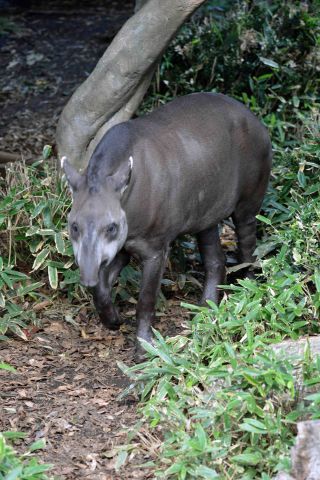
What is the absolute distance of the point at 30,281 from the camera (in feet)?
26.0

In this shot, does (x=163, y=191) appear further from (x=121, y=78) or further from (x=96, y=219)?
(x=121, y=78)

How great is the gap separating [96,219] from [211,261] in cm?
194

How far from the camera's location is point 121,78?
8.09 metres

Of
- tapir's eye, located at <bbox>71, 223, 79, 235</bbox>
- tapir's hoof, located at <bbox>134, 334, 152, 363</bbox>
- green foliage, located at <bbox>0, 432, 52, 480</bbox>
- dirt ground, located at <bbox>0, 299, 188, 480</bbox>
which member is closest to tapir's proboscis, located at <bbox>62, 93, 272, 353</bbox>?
tapir's eye, located at <bbox>71, 223, 79, 235</bbox>

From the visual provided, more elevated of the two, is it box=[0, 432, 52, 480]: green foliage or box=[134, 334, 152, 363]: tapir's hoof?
box=[0, 432, 52, 480]: green foliage

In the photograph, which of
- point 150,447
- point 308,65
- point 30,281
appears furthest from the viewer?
point 308,65

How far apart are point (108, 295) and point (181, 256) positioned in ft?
4.44

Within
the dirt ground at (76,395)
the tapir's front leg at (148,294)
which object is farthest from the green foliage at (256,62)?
the tapir's front leg at (148,294)

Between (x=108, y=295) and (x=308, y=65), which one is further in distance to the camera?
(x=308, y=65)

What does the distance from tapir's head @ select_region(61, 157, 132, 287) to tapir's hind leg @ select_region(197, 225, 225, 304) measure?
152 centimetres

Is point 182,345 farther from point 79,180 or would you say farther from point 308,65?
point 308,65

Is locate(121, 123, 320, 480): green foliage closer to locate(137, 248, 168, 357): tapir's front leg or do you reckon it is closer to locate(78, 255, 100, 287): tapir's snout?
locate(137, 248, 168, 357): tapir's front leg

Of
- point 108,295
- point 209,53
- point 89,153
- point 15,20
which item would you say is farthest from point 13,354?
point 15,20

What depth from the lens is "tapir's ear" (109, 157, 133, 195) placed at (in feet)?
21.3
